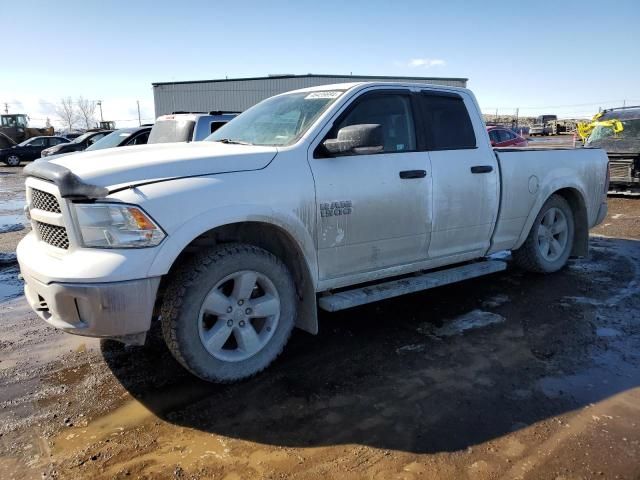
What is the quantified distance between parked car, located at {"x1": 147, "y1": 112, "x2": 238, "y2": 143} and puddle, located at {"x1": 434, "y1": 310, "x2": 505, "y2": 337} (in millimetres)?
5726

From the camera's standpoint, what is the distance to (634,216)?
9750 millimetres

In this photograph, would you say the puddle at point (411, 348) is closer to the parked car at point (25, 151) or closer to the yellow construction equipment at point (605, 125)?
the yellow construction equipment at point (605, 125)

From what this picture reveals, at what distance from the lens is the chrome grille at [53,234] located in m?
3.15

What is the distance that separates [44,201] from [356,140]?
2.09 m

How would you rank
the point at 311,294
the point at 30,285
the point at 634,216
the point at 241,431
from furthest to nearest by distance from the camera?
1. the point at 634,216
2. the point at 311,294
3. the point at 30,285
4. the point at 241,431

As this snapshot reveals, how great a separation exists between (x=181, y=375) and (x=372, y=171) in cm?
202

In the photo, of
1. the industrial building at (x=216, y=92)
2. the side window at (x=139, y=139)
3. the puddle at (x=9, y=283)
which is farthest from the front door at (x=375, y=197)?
the industrial building at (x=216, y=92)

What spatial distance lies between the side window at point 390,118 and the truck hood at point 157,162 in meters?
0.90

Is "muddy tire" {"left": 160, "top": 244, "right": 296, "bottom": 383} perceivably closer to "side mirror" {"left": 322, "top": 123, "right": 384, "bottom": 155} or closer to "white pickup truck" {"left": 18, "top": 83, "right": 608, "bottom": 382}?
"white pickup truck" {"left": 18, "top": 83, "right": 608, "bottom": 382}

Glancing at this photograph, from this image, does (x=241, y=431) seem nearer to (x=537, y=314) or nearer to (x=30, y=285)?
(x=30, y=285)

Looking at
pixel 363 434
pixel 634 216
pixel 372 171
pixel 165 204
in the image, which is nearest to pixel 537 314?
pixel 372 171

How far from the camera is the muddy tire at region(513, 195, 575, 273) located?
18.4 ft

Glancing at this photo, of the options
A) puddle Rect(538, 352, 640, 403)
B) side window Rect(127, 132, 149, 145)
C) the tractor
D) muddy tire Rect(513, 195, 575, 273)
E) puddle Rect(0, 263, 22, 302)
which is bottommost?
puddle Rect(538, 352, 640, 403)

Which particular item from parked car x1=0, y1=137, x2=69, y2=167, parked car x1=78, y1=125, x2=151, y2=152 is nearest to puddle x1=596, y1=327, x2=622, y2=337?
parked car x1=78, y1=125, x2=151, y2=152
